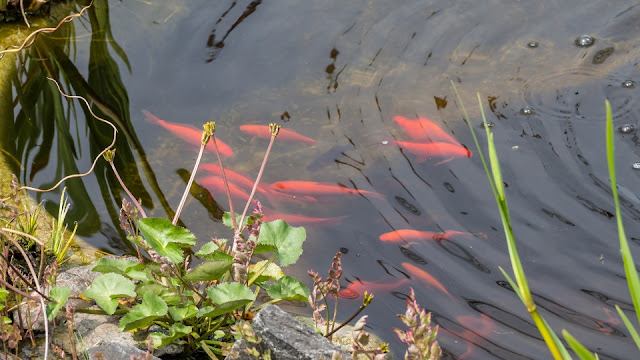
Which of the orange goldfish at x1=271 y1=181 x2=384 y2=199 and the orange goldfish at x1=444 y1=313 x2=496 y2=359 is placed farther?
the orange goldfish at x1=271 y1=181 x2=384 y2=199

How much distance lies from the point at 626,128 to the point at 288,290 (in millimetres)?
2440

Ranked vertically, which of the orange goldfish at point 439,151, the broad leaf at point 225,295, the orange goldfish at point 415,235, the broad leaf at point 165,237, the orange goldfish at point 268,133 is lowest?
the orange goldfish at point 415,235

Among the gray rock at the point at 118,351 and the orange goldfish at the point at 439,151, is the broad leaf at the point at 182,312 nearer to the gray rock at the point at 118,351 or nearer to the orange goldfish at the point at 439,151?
the gray rock at the point at 118,351

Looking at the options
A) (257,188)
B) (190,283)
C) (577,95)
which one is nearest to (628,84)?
(577,95)

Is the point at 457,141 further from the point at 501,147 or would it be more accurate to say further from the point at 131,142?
the point at 131,142

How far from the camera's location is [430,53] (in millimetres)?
4508

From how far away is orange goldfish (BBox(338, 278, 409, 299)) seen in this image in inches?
123

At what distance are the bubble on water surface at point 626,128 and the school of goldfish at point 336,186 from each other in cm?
88

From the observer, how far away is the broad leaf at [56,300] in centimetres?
227

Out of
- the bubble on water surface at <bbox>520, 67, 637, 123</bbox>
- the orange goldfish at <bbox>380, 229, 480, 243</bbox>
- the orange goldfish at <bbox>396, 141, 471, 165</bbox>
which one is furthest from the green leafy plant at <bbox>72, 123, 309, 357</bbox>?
the bubble on water surface at <bbox>520, 67, 637, 123</bbox>

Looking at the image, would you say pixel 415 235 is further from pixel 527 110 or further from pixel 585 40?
pixel 585 40

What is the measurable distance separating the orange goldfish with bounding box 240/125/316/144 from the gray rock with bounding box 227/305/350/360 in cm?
207

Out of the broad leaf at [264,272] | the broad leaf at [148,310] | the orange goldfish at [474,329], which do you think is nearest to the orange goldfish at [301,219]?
the broad leaf at [264,272]

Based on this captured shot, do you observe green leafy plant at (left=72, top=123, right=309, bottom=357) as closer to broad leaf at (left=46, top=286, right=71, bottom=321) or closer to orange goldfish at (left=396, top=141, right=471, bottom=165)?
broad leaf at (left=46, top=286, right=71, bottom=321)
